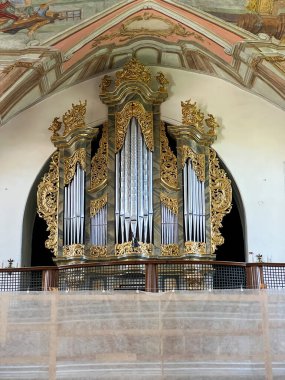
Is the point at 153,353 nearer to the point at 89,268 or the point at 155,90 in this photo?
the point at 89,268

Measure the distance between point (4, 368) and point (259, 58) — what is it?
23.5 feet

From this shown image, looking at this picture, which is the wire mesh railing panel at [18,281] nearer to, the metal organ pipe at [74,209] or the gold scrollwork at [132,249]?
the metal organ pipe at [74,209]

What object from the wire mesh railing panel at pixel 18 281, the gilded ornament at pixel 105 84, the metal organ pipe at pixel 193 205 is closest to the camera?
the wire mesh railing panel at pixel 18 281

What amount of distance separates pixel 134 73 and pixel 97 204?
2.73 meters

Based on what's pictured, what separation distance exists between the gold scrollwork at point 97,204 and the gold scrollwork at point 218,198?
2.09 metres

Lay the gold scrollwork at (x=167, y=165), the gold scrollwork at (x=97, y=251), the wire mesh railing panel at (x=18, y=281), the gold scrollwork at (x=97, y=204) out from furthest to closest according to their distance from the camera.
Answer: the gold scrollwork at (x=167, y=165), the gold scrollwork at (x=97, y=204), the gold scrollwork at (x=97, y=251), the wire mesh railing panel at (x=18, y=281)

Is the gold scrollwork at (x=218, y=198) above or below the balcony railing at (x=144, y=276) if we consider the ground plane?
above

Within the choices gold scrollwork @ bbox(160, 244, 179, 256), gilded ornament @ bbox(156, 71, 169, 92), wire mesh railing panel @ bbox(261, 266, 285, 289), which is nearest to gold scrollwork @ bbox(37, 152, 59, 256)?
gold scrollwork @ bbox(160, 244, 179, 256)

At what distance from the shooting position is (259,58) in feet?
42.3

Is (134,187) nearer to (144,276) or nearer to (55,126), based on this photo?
(144,276)

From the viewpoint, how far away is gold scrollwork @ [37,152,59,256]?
13344mm

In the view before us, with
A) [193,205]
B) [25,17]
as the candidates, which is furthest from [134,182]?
[25,17]

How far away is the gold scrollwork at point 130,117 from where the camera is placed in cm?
1377

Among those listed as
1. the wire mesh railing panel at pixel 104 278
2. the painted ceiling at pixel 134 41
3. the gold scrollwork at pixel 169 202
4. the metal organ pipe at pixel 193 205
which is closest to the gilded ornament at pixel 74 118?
the painted ceiling at pixel 134 41
